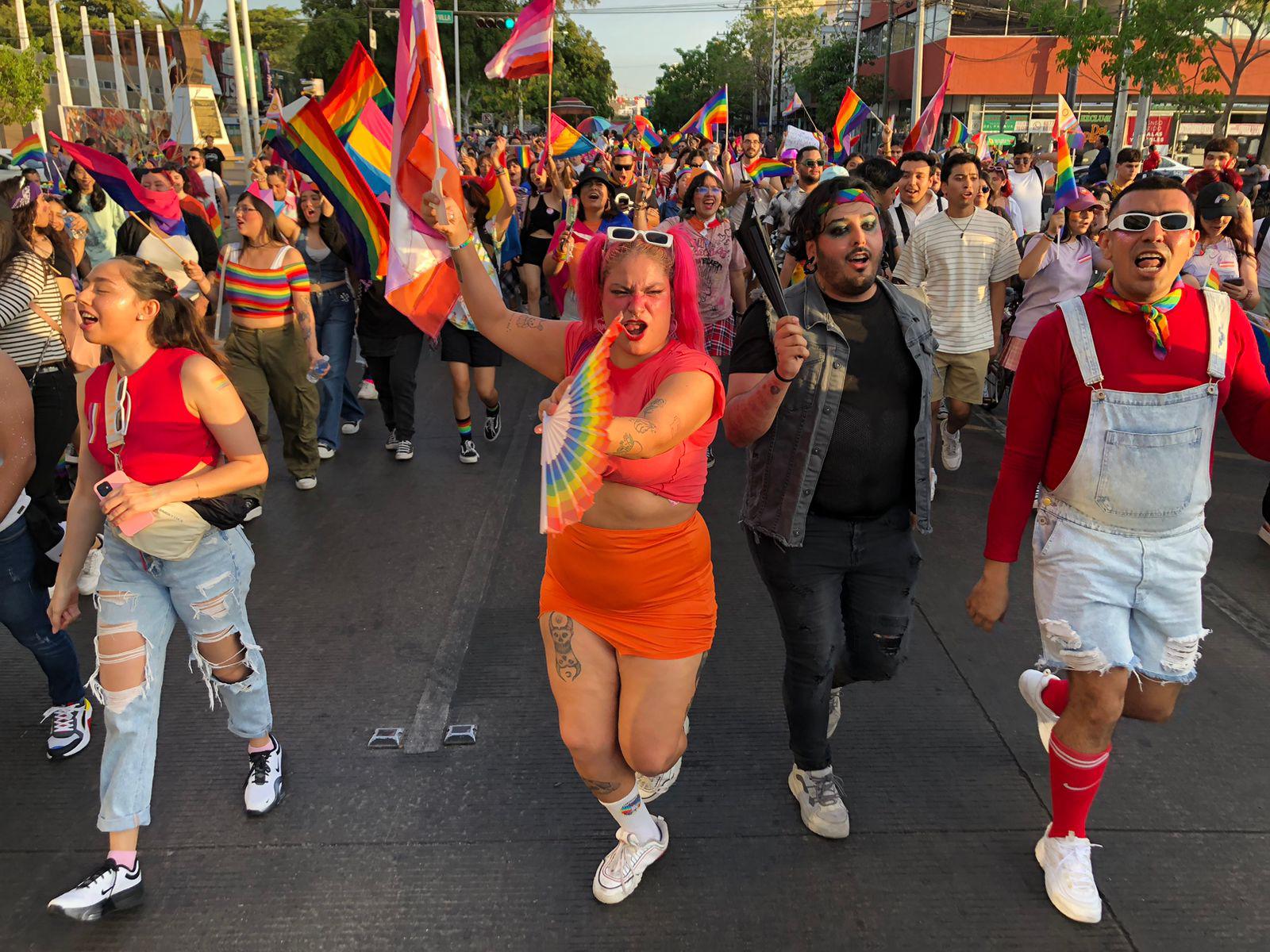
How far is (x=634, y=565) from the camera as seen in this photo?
8.58 ft

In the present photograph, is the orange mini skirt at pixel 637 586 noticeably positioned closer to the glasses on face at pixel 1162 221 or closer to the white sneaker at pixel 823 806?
the white sneaker at pixel 823 806

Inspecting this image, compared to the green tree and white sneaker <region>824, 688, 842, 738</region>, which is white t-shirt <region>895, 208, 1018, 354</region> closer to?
white sneaker <region>824, 688, 842, 738</region>

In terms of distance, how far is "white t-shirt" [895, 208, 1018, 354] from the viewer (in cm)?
576

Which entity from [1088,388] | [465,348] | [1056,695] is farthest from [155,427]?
[465,348]

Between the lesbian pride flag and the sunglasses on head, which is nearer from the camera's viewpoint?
the sunglasses on head

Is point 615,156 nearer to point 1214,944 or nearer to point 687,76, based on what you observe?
point 1214,944

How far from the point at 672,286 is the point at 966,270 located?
3756mm

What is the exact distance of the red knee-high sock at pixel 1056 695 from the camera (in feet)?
10.3

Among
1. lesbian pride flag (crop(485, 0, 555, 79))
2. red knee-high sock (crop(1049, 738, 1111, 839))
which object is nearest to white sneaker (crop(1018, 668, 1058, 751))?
red knee-high sock (crop(1049, 738, 1111, 839))

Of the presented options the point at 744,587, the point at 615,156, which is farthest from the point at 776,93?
the point at 744,587

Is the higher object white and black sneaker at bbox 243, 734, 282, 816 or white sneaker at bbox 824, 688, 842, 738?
white sneaker at bbox 824, 688, 842, 738

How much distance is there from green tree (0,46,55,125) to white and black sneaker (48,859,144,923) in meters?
30.7

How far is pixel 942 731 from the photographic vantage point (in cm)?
370

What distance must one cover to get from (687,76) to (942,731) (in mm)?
81408
